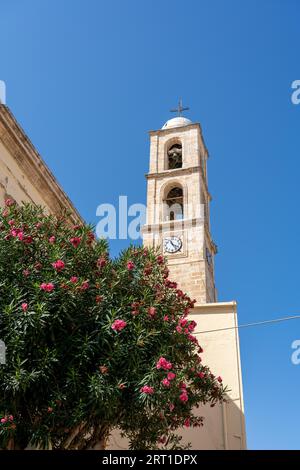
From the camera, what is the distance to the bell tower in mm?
25031

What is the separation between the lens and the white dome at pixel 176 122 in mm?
31697

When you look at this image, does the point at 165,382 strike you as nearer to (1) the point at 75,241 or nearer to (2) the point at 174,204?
(1) the point at 75,241

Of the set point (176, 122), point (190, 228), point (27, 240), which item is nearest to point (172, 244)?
point (190, 228)

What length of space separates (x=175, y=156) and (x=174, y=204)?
12.7ft

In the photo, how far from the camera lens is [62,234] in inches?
271

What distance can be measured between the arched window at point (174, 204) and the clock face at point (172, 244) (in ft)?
6.11

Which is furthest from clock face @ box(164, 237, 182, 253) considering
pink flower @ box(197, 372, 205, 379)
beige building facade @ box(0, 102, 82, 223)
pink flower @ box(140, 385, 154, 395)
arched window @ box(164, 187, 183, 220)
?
pink flower @ box(140, 385, 154, 395)

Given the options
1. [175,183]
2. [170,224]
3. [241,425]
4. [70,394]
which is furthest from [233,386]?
[175,183]

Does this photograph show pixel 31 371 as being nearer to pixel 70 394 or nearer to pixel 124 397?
pixel 70 394

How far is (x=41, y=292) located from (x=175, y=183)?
23.7m

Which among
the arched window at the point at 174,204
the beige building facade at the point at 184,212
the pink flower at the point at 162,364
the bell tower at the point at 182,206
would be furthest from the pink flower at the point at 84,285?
the arched window at the point at 174,204

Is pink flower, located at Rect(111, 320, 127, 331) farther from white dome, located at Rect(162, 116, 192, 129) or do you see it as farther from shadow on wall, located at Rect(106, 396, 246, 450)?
white dome, located at Rect(162, 116, 192, 129)

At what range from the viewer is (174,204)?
28891 mm

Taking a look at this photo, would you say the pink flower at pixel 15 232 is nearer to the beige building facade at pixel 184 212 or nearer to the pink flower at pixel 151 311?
the pink flower at pixel 151 311
